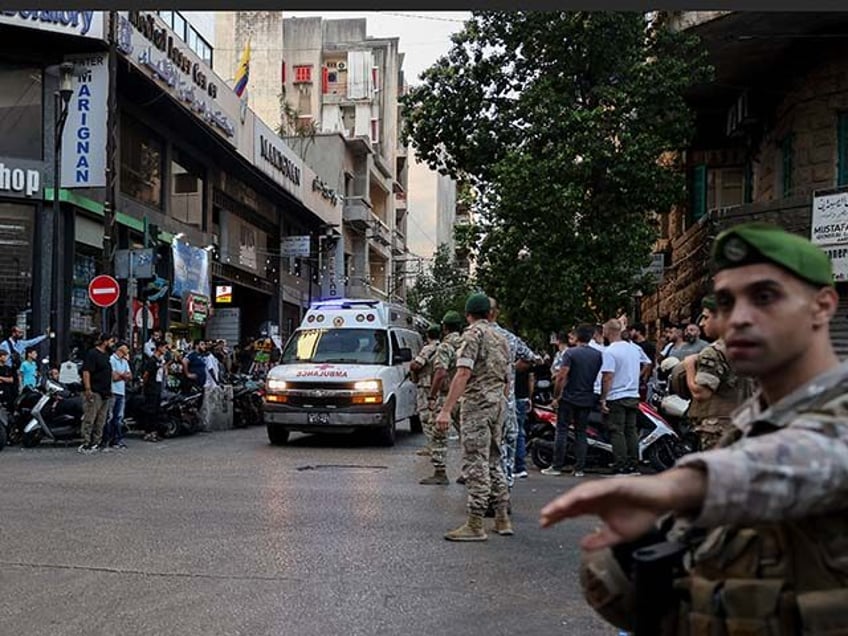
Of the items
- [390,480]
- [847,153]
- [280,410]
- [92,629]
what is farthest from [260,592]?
[847,153]

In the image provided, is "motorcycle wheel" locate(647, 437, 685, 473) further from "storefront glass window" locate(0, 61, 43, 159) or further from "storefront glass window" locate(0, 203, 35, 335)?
"storefront glass window" locate(0, 61, 43, 159)

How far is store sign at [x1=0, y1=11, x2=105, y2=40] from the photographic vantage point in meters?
18.1

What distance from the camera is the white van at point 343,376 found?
44.4 ft

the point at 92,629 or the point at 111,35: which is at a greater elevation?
the point at 111,35

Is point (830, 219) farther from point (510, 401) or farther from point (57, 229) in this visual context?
point (57, 229)

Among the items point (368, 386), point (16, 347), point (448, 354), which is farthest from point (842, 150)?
point (16, 347)

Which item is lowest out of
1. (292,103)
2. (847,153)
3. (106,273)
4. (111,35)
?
(106,273)

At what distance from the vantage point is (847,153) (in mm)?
15617

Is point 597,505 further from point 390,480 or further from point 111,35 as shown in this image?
point 111,35

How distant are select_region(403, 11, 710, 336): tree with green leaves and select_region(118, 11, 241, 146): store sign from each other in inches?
303

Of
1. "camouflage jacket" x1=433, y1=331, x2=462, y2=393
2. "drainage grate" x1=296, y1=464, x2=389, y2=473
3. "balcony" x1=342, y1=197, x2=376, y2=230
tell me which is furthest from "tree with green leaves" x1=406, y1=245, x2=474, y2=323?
"camouflage jacket" x1=433, y1=331, x2=462, y2=393

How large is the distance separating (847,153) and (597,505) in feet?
52.4

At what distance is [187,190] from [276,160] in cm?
602

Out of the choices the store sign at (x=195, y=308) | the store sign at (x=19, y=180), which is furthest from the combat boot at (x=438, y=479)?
the store sign at (x=195, y=308)
